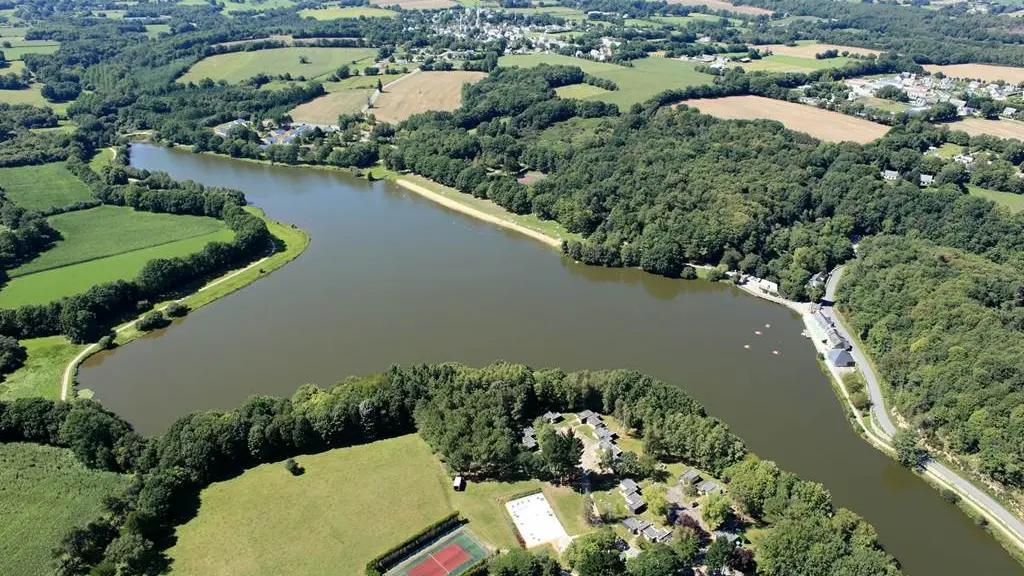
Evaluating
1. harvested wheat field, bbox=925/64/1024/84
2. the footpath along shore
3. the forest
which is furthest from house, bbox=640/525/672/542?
harvested wheat field, bbox=925/64/1024/84

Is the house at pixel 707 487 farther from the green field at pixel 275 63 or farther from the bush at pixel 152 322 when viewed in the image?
the green field at pixel 275 63

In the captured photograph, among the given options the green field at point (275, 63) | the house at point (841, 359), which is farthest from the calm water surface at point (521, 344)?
the green field at point (275, 63)

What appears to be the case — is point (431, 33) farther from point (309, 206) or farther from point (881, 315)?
point (881, 315)

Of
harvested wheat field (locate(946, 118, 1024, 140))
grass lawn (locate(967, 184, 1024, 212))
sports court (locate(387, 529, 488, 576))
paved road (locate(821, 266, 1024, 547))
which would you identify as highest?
harvested wheat field (locate(946, 118, 1024, 140))

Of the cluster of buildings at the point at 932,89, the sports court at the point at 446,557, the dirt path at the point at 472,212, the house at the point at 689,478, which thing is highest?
the cluster of buildings at the point at 932,89

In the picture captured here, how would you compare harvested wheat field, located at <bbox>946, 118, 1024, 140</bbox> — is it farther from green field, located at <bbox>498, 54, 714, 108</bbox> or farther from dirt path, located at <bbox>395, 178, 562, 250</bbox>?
dirt path, located at <bbox>395, 178, 562, 250</bbox>
